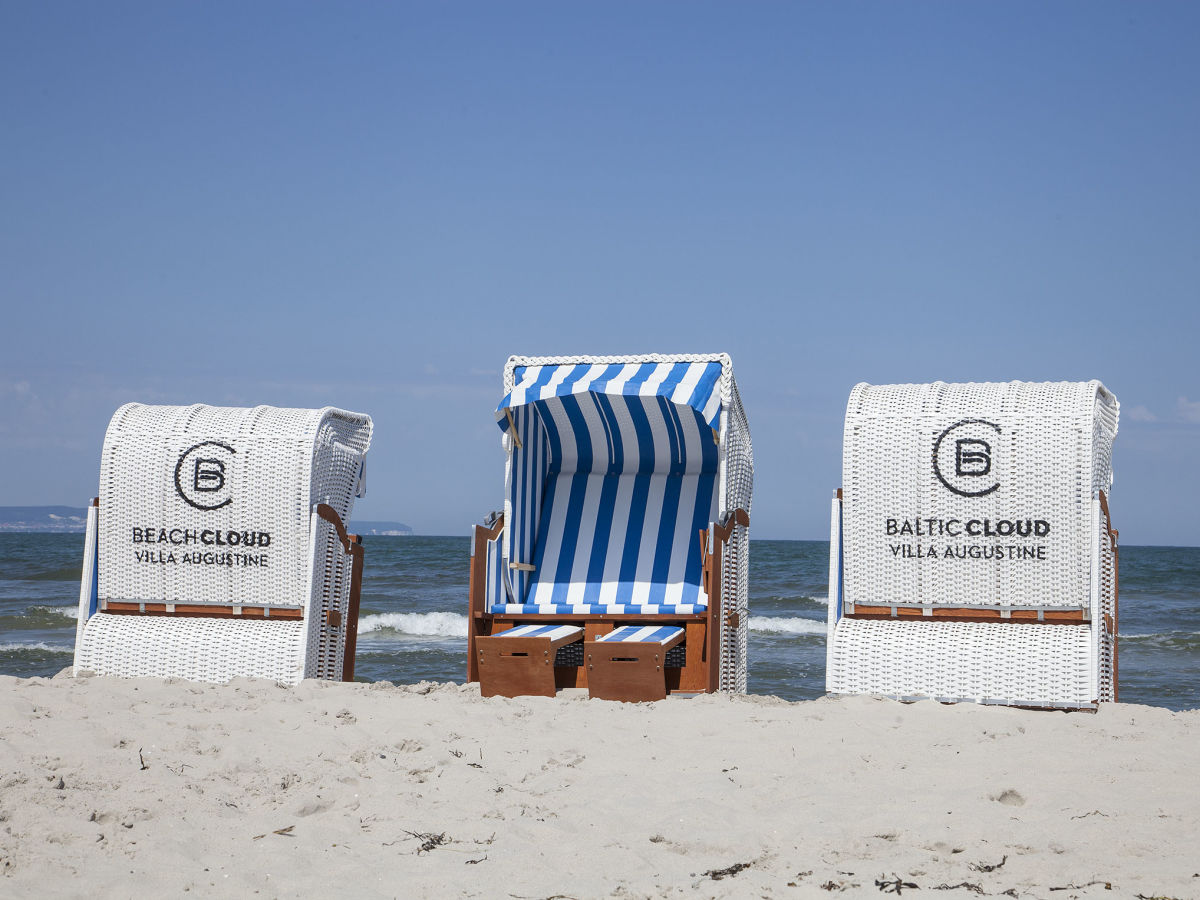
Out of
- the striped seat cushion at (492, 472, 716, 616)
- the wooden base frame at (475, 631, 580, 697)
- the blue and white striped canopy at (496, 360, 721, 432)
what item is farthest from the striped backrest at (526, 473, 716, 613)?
the wooden base frame at (475, 631, 580, 697)

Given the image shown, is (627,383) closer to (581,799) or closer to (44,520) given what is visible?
(581,799)

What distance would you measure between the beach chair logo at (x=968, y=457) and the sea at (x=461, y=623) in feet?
13.9

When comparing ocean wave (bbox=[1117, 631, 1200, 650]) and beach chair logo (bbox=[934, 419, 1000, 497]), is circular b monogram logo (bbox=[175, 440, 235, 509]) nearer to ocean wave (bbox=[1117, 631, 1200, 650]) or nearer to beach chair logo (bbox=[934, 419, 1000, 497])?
beach chair logo (bbox=[934, 419, 1000, 497])

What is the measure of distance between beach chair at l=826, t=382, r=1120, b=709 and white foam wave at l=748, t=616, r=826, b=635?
1113 cm

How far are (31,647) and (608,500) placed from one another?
30.8 ft

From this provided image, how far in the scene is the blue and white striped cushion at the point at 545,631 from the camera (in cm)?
677

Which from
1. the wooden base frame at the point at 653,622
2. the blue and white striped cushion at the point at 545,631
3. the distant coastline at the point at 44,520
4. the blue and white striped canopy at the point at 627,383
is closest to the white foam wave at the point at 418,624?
the wooden base frame at the point at 653,622

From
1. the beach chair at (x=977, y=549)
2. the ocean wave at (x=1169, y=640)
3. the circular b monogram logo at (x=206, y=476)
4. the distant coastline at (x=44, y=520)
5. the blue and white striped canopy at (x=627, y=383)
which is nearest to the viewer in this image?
the beach chair at (x=977, y=549)

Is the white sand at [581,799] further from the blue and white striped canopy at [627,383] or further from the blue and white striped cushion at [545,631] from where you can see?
the blue and white striped canopy at [627,383]

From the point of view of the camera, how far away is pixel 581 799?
438cm

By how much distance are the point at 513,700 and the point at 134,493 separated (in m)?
2.82

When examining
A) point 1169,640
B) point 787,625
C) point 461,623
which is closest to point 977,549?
point 1169,640

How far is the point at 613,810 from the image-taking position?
422 centimetres

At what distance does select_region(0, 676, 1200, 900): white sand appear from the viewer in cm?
348
